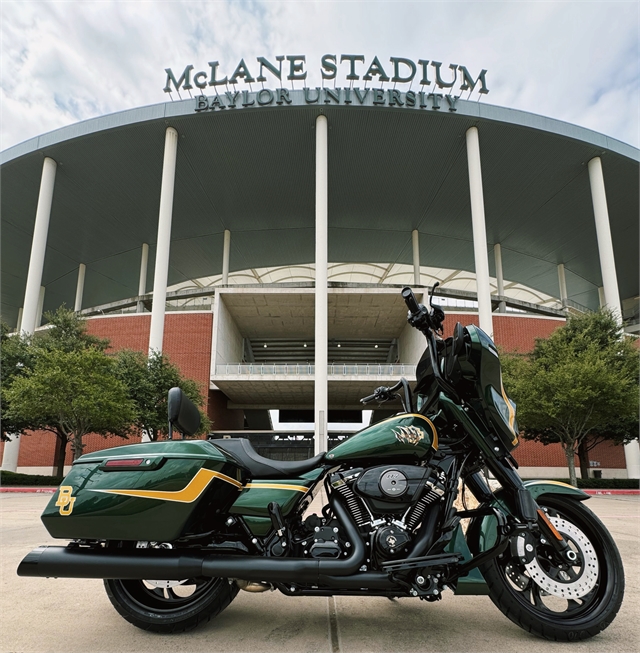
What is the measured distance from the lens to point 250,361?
3675 cm

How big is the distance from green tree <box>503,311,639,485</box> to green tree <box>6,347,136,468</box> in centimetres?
1480

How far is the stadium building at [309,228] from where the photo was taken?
2298 centimetres

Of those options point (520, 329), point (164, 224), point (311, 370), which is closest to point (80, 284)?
point (164, 224)

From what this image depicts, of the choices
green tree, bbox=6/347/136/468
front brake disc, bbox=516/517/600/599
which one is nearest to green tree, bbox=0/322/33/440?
green tree, bbox=6/347/136/468

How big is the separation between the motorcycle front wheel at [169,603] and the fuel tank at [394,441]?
966 millimetres

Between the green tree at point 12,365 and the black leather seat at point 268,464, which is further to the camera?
the green tree at point 12,365

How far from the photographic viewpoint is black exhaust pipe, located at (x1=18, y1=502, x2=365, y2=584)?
214 centimetres

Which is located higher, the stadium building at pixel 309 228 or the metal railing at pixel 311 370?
the stadium building at pixel 309 228

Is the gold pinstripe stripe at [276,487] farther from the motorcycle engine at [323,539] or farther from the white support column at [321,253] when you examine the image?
the white support column at [321,253]

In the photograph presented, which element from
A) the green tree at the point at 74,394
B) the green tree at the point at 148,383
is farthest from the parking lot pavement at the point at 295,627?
the green tree at the point at 148,383

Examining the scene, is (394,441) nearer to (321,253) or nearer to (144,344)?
(321,253)

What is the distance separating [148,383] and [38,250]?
1074cm

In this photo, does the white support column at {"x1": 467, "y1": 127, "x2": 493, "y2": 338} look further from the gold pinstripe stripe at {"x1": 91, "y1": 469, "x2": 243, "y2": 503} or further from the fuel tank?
the gold pinstripe stripe at {"x1": 91, "y1": 469, "x2": 243, "y2": 503}

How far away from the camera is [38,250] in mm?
24094
